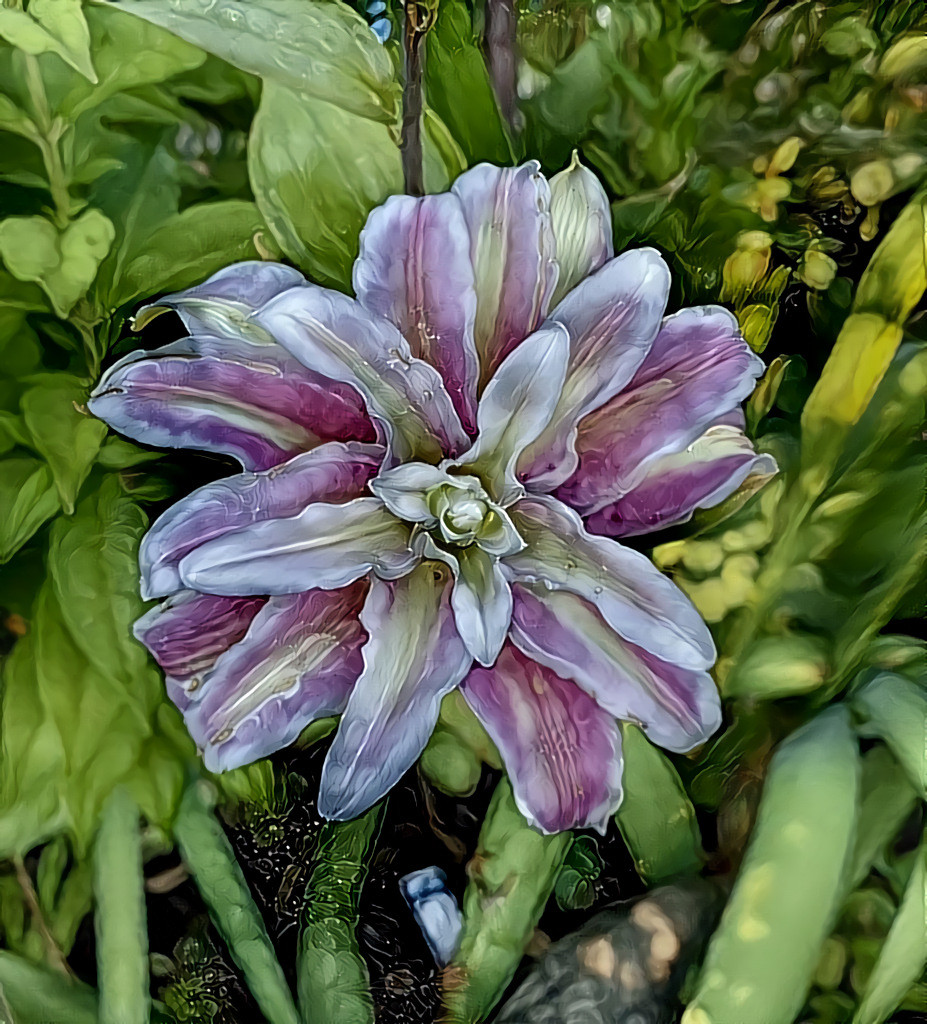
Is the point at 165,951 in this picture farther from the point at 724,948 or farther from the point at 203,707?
the point at 724,948

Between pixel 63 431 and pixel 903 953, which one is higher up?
pixel 63 431

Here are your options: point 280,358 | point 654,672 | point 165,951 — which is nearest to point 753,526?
point 654,672

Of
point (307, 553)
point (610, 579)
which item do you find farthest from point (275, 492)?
point (610, 579)

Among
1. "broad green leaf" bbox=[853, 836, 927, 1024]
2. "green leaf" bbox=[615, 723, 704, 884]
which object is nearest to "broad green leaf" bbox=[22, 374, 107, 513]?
"green leaf" bbox=[615, 723, 704, 884]

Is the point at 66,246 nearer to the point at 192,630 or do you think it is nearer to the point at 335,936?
the point at 192,630

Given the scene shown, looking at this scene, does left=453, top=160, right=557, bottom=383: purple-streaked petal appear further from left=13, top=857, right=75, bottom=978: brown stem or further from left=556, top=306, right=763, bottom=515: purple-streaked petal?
left=13, top=857, right=75, bottom=978: brown stem

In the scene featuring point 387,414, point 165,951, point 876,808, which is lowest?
point 165,951
